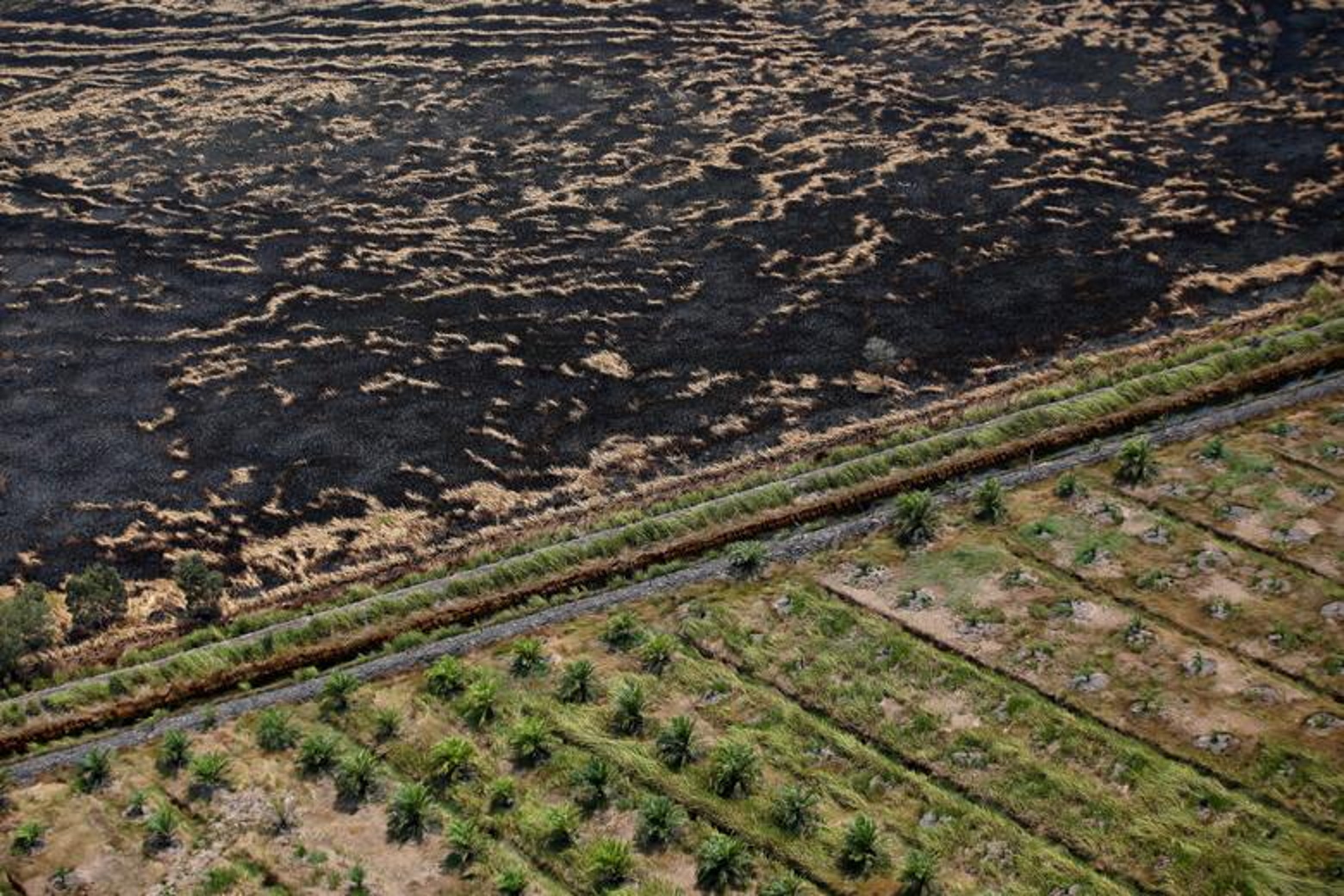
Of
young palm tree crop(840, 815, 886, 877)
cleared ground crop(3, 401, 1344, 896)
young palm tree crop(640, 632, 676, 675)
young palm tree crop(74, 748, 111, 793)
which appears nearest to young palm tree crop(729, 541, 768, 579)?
cleared ground crop(3, 401, 1344, 896)

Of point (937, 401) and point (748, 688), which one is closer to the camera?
point (748, 688)

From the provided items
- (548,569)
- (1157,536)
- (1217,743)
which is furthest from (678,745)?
(1157,536)

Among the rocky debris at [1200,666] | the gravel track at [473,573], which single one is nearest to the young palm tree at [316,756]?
the gravel track at [473,573]

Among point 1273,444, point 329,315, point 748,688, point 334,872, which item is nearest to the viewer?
point 334,872

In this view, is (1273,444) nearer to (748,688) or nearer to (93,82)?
(748,688)

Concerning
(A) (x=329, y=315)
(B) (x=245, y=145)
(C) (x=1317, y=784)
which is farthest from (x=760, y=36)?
(C) (x=1317, y=784)

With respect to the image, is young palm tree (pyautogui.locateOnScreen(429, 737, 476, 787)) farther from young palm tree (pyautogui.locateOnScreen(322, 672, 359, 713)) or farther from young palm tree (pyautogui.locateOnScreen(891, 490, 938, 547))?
young palm tree (pyautogui.locateOnScreen(891, 490, 938, 547))
